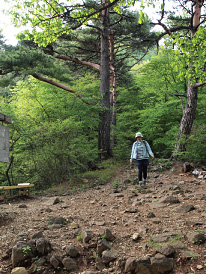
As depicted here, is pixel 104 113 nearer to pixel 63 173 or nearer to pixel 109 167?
pixel 109 167

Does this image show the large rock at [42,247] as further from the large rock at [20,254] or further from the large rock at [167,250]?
the large rock at [167,250]

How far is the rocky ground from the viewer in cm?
276

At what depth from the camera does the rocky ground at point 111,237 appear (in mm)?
2764

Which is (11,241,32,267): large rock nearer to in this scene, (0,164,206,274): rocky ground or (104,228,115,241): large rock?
(0,164,206,274): rocky ground

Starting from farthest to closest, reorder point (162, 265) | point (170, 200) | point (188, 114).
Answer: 1. point (188, 114)
2. point (170, 200)
3. point (162, 265)

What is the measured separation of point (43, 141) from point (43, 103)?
2.02 metres

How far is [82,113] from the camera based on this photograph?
35.6ft

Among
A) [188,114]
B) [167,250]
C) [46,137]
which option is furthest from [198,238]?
[188,114]

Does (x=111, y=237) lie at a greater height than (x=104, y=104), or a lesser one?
lesser

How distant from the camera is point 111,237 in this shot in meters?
3.47

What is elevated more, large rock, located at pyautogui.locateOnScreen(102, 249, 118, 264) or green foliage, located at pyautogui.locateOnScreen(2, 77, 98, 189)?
green foliage, located at pyautogui.locateOnScreen(2, 77, 98, 189)

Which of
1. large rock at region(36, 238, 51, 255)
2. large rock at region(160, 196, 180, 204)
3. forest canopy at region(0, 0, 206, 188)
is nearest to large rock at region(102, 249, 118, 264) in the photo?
large rock at region(36, 238, 51, 255)

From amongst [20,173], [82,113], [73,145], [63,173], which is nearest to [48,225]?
[73,145]

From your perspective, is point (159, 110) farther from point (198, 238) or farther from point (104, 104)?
point (198, 238)
